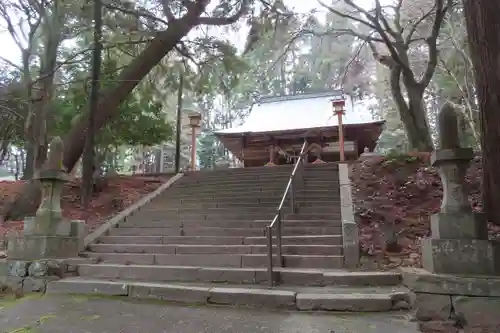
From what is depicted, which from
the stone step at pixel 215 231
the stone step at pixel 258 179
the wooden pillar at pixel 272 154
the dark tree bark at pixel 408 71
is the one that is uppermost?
the dark tree bark at pixel 408 71

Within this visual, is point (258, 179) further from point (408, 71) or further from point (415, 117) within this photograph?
point (408, 71)

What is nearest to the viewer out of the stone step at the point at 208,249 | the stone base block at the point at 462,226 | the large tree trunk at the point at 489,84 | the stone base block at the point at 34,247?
the stone base block at the point at 462,226

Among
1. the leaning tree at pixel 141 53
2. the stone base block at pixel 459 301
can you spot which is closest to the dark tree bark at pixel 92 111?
the leaning tree at pixel 141 53

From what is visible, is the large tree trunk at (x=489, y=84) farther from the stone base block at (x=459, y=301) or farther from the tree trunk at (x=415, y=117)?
the tree trunk at (x=415, y=117)

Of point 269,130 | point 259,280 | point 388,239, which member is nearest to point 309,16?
point 269,130

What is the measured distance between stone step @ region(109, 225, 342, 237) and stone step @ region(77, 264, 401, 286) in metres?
1.32

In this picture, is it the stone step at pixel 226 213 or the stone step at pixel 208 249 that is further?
the stone step at pixel 226 213

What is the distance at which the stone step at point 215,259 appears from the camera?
5000mm

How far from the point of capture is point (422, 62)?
18188 millimetres

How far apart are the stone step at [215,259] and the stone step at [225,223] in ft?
4.03

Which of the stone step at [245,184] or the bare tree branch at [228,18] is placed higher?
the bare tree branch at [228,18]

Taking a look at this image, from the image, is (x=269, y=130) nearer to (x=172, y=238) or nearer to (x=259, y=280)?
(x=172, y=238)

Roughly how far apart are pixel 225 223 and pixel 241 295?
278 cm

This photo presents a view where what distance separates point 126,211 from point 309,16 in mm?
8167
